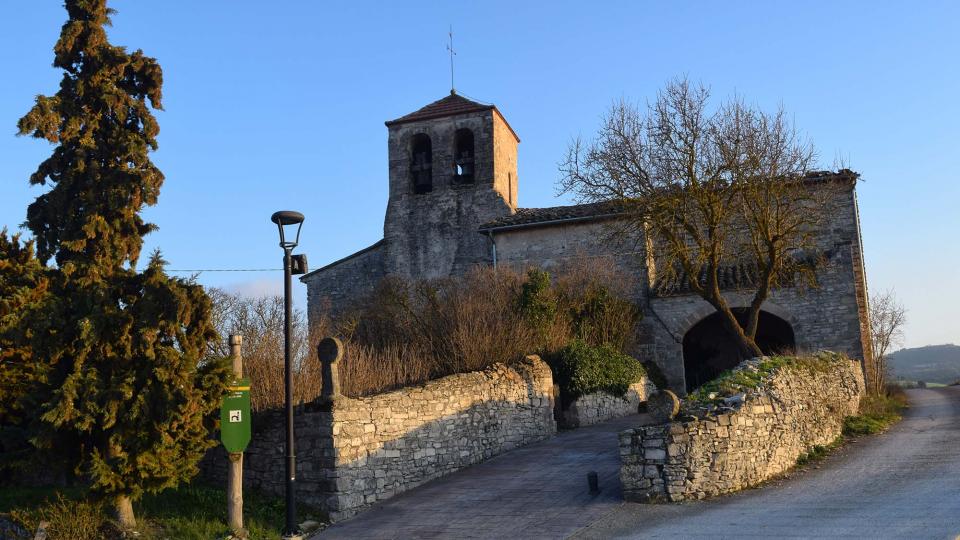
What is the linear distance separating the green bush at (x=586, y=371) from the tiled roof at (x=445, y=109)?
12219 mm

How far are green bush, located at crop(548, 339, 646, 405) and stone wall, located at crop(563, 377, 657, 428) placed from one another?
5.4 inches

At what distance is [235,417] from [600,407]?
997 cm

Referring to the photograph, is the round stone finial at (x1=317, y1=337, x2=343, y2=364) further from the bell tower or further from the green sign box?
the bell tower

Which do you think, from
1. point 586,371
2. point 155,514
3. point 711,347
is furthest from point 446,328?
point 711,347

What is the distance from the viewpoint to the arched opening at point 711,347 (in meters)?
24.3

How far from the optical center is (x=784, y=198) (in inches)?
680

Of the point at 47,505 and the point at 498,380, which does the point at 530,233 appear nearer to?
the point at 498,380

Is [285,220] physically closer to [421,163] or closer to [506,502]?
[506,502]

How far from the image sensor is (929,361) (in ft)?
304

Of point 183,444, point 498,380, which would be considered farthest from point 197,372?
point 498,380

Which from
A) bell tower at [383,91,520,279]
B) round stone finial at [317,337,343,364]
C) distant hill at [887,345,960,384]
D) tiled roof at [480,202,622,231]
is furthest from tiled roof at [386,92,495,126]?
distant hill at [887,345,960,384]

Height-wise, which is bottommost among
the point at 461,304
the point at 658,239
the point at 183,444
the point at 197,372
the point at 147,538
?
the point at 147,538

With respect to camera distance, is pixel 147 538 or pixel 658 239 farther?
pixel 658 239

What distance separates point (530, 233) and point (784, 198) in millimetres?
9418
